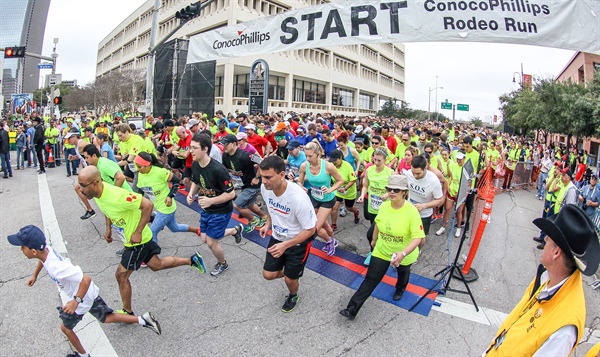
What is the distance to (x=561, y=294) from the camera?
164cm

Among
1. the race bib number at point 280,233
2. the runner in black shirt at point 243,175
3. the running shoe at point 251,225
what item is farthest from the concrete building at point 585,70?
the race bib number at point 280,233

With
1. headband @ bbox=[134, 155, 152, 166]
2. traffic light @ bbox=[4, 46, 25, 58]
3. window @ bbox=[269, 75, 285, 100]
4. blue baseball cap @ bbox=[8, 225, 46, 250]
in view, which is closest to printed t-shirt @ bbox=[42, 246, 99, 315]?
blue baseball cap @ bbox=[8, 225, 46, 250]

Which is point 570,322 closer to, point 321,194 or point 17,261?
point 321,194

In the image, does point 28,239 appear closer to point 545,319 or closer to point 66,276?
point 66,276

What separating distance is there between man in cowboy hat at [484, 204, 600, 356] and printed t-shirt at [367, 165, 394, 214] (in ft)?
12.2

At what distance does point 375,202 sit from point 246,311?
2.79 m

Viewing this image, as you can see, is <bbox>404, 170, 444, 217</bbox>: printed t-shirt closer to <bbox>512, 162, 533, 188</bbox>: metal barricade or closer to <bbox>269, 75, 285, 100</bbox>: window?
<bbox>512, 162, 533, 188</bbox>: metal barricade

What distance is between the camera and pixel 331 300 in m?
4.24

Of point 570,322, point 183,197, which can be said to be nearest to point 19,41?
point 183,197

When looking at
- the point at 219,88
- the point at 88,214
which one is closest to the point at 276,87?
the point at 219,88

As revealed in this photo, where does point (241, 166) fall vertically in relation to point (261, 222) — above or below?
above

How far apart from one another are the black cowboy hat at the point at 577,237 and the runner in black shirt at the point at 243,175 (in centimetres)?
479

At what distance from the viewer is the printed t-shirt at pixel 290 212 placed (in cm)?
364

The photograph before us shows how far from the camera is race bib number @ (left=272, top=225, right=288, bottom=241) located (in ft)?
12.6
